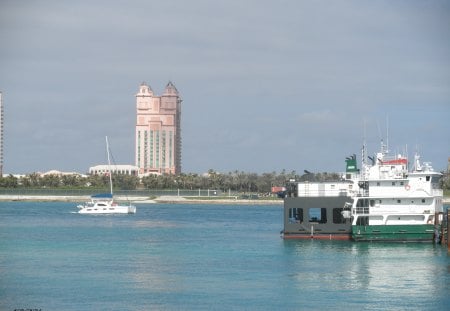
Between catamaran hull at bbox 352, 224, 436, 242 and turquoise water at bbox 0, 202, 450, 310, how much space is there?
57cm

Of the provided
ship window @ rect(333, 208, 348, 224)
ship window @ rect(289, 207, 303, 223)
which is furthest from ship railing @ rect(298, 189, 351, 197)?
ship window @ rect(289, 207, 303, 223)

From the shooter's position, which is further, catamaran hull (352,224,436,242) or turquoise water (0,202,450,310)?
catamaran hull (352,224,436,242)

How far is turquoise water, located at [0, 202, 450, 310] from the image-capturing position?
49094 mm

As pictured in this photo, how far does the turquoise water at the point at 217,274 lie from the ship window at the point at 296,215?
2.38 meters

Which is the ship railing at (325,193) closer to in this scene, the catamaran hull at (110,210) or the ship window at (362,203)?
the ship window at (362,203)

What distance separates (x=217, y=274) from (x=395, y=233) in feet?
67.5

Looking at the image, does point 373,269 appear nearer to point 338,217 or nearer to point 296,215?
point 338,217

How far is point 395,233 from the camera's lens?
249 feet

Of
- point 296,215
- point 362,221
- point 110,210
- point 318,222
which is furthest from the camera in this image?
point 110,210

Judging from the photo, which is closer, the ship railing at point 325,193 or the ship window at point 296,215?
the ship railing at point 325,193

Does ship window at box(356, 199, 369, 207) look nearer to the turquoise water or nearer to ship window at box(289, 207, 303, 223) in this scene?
the turquoise water

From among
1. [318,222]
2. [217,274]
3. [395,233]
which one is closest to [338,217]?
[318,222]

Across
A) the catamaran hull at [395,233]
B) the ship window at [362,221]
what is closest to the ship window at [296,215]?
the ship window at [362,221]

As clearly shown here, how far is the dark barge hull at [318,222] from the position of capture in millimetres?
78875
